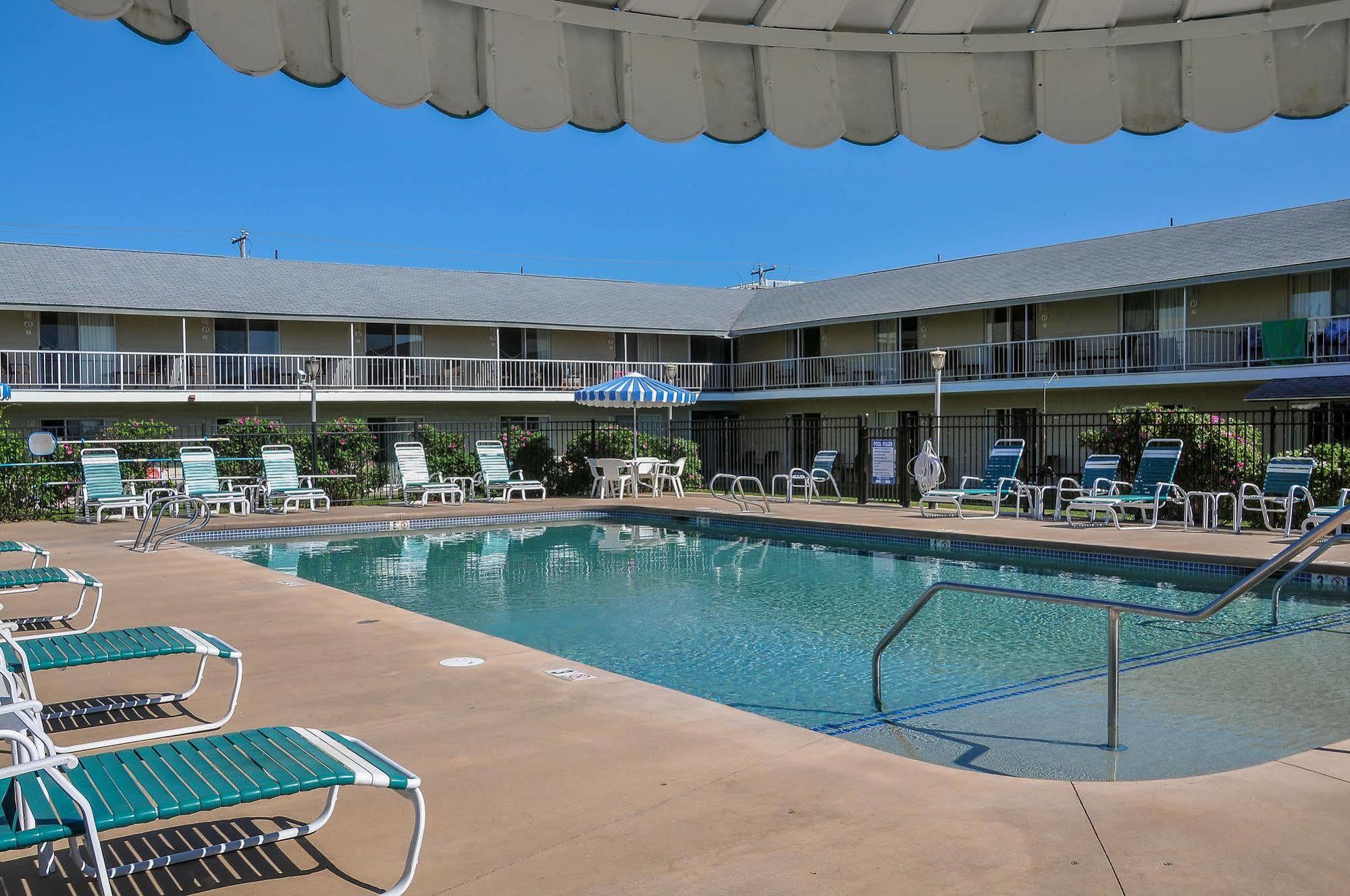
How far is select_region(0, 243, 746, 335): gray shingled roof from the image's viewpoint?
2736cm

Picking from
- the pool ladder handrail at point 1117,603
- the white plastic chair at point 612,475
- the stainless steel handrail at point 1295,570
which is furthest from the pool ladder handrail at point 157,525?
the stainless steel handrail at point 1295,570

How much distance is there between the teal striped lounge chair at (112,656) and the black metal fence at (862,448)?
43.4 ft

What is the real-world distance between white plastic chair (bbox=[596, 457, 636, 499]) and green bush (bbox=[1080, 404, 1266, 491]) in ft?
29.4

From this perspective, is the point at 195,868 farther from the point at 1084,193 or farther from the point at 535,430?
the point at 1084,193

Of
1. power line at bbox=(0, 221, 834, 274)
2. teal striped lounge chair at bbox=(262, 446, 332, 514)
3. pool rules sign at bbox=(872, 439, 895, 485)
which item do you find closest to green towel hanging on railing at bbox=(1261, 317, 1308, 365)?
pool rules sign at bbox=(872, 439, 895, 485)

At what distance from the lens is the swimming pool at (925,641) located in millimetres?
5250

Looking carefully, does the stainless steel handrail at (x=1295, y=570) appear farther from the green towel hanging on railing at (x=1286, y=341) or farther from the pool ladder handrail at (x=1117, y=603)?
the green towel hanging on railing at (x=1286, y=341)

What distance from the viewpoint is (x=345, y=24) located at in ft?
7.54

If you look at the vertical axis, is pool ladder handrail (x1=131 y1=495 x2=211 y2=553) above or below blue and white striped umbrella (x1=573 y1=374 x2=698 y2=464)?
below

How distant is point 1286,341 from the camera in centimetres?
2220

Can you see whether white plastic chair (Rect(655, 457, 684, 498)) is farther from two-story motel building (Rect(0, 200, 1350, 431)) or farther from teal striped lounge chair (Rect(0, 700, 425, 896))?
teal striped lounge chair (Rect(0, 700, 425, 896))

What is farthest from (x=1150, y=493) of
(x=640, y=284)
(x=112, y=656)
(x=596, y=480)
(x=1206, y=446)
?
(x=640, y=284)

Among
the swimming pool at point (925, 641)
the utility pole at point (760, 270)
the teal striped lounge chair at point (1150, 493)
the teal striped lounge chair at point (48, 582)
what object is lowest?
the swimming pool at point (925, 641)

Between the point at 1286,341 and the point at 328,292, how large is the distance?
82.3ft
